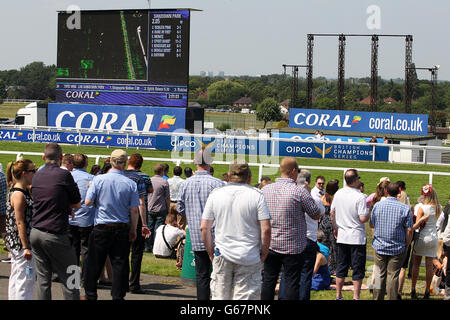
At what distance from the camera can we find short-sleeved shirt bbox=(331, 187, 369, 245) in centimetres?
767

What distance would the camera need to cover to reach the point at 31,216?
627 cm

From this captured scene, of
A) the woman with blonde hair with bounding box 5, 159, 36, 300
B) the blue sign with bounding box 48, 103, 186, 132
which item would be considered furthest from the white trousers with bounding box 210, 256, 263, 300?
the blue sign with bounding box 48, 103, 186, 132

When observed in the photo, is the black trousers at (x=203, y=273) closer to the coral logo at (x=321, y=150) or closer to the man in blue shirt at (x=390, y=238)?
the man in blue shirt at (x=390, y=238)

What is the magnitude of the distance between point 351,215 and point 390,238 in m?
0.62

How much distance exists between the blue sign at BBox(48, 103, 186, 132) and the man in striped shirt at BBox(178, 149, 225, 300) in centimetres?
2546

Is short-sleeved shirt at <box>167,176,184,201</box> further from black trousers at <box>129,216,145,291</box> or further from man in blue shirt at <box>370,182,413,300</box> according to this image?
man in blue shirt at <box>370,182,413,300</box>

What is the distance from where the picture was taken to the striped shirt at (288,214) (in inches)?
247

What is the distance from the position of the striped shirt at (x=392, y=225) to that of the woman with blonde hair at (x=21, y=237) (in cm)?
359

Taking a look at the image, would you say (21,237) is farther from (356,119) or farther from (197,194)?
(356,119)

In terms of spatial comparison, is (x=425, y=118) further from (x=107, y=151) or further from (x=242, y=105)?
(x=242, y=105)

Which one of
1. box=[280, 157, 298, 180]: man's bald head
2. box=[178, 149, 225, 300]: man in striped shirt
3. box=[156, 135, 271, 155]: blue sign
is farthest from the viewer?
box=[156, 135, 271, 155]: blue sign

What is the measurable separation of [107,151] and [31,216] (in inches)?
862

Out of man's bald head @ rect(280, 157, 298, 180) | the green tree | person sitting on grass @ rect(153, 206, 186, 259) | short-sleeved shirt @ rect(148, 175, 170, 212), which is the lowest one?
person sitting on grass @ rect(153, 206, 186, 259)
